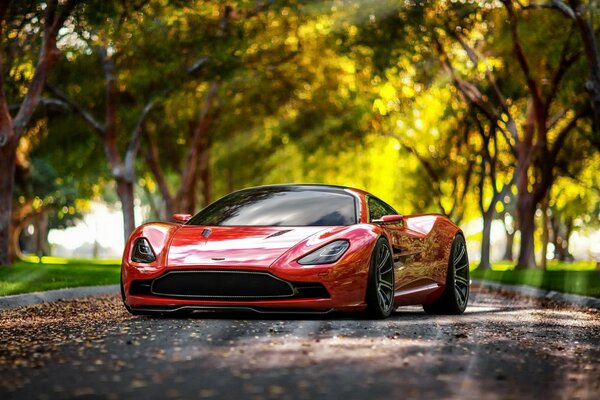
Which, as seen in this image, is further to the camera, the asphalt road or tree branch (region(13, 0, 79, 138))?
tree branch (region(13, 0, 79, 138))

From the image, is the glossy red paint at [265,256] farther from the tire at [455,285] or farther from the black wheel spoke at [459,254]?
the black wheel spoke at [459,254]

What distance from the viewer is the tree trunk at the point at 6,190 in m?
20.1

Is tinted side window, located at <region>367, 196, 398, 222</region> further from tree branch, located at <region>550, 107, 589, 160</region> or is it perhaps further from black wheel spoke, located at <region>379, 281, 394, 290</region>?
tree branch, located at <region>550, 107, 589, 160</region>

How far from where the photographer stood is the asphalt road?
570 cm

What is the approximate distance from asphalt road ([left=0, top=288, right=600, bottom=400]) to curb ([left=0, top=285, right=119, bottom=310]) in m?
2.08

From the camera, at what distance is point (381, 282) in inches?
396

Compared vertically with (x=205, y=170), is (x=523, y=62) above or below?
above

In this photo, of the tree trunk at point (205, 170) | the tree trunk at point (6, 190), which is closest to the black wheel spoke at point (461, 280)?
the tree trunk at point (6, 190)

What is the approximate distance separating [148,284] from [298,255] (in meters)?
1.36

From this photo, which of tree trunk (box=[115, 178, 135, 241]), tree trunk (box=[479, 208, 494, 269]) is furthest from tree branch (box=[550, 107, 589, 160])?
tree trunk (box=[115, 178, 135, 241])

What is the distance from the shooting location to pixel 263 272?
939cm

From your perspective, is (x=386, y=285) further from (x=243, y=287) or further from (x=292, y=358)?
(x=292, y=358)

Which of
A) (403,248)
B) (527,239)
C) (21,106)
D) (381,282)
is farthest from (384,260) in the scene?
(527,239)

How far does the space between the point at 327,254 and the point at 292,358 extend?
2843 mm
